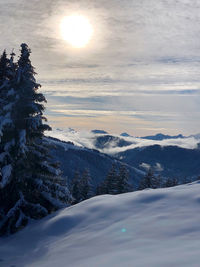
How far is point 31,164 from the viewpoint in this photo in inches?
598

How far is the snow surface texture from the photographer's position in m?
6.01

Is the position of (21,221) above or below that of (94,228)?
below

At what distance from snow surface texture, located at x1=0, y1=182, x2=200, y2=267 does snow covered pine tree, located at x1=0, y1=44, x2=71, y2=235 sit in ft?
7.55

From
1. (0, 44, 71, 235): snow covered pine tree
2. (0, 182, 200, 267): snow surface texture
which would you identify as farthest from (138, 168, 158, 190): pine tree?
(0, 182, 200, 267): snow surface texture

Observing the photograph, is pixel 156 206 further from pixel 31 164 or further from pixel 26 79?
pixel 26 79

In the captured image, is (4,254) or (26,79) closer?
(4,254)

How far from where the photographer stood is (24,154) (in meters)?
13.9

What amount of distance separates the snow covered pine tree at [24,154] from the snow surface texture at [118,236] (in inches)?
90.6

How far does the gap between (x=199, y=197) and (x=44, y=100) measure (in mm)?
10578

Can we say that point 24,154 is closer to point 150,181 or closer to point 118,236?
point 118,236

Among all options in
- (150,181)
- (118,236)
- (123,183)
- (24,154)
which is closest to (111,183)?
→ (123,183)

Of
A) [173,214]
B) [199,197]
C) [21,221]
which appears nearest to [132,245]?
[173,214]

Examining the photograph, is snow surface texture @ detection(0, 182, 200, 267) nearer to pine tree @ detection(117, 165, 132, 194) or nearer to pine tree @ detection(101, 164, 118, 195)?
pine tree @ detection(117, 165, 132, 194)

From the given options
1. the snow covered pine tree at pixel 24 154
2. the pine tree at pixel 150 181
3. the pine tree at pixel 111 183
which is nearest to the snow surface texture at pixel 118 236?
the snow covered pine tree at pixel 24 154
